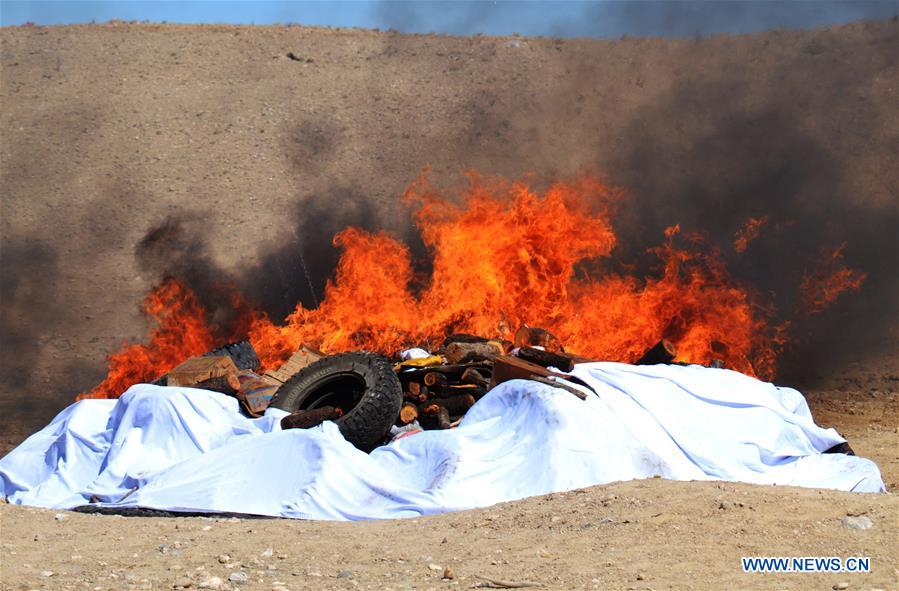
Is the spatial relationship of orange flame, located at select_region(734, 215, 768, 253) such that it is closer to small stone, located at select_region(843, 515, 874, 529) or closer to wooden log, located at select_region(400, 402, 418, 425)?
wooden log, located at select_region(400, 402, 418, 425)

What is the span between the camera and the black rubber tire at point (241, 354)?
539 inches

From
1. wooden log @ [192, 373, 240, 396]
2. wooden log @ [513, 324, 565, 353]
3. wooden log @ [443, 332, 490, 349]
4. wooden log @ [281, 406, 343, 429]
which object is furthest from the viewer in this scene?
wooden log @ [443, 332, 490, 349]

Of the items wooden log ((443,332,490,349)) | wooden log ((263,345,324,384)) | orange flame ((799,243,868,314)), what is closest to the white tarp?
wooden log ((263,345,324,384))

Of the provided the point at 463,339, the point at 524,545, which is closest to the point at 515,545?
the point at 524,545

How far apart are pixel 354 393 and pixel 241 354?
2493mm

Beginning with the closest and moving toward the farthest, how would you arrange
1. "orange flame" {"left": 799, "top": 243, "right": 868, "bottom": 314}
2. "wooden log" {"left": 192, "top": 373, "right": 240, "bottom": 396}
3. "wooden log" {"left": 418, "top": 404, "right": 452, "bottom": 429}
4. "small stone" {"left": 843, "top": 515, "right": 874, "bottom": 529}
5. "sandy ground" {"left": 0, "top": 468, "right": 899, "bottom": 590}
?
"sandy ground" {"left": 0, "top": 468, "right": 899, "bottom": 590} → "small stone" {"left": 843, "top": 515, "right": 874, "bottom": 529} → "wooden log" {"left": 418, "top": 404, "right": 452, "bottom": 429} → "wooden log" {"left": 192, "top": 373, "right": 240, "bottom": 396} → "orange flame" {"left": 799, "top": 243, "right": 868, "bottom": 314}

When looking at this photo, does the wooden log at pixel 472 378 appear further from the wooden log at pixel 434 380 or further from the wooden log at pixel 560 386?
the wooden log at pixel 560 386

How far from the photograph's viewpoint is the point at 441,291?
15.1m

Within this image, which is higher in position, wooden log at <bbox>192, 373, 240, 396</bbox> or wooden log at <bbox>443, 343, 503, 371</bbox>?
wooden log at <bbox>192, 373, 240, 396</bbox>

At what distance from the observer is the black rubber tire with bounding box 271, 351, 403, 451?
35.4ft

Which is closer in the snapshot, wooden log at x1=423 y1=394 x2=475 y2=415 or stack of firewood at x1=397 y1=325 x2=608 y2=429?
stack of firewood at x1=397 y1=325 x2=608 y2=429

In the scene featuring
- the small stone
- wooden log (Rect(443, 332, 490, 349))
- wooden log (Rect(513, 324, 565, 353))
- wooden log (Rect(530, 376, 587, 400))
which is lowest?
the small stone

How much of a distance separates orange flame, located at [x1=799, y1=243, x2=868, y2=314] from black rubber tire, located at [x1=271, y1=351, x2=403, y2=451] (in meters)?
11.8

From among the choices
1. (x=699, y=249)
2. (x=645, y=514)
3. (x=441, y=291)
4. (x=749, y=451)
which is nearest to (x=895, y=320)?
(x=699, y=249)
